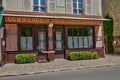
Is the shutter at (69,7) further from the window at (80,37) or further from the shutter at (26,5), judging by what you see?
the shutter at (26,5)

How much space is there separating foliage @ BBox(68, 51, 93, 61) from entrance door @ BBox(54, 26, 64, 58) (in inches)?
36.2

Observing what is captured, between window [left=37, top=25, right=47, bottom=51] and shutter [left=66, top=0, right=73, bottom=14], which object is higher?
shutter [left=66, top=0, right=73, bottom=14]

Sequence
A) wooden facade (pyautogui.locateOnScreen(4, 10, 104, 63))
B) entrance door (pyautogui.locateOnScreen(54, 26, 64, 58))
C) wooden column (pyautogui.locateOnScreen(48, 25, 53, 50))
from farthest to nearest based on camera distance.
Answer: entrance door (pyautogui.locateOnScreen(54, 26, 64, 58)), wooden column (pyautogui.locateOnScreen(48, 25, 53, 50)), wooden facade (pyautogui.locateOnScreen(4, 10, 104, 63))

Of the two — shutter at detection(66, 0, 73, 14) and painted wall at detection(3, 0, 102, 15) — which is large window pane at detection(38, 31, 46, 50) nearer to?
painted wall at detection(3, 0, 102, 15)

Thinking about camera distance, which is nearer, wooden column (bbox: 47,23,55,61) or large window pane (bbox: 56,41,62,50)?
wooden column (bbox: 47,23,55,61)

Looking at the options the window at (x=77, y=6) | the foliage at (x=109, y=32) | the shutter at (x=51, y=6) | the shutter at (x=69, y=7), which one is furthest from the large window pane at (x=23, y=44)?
the foliage at (x=109, y=32)

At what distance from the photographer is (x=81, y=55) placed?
69.6 ft

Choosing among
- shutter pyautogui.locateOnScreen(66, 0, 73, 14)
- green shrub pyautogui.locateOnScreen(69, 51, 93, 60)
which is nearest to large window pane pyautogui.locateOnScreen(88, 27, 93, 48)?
green shrub pyautogui.locateOnScreen(69, 51, 93, 60)

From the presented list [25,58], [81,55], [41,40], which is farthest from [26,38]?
[81,55]

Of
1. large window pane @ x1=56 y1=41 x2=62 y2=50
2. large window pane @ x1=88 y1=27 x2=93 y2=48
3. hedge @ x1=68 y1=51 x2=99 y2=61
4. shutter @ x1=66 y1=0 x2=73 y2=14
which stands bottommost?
hedge @ x1=68 y1=51 x2=99 y2=61

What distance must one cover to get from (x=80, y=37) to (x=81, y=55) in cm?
182

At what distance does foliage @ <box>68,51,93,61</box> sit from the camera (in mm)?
20886

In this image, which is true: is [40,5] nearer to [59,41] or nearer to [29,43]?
[29,43]

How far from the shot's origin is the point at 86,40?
2256 cm
